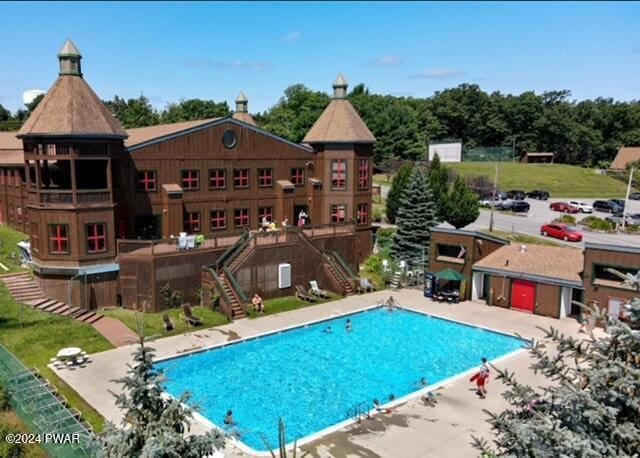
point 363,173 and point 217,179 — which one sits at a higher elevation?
point 363,173

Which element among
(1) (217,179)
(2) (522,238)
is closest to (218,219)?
(1) (217,179)

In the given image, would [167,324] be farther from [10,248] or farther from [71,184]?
[10,248]

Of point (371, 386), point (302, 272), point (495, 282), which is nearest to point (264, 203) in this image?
point (302, 272)

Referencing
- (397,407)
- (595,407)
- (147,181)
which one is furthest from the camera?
(147,181)

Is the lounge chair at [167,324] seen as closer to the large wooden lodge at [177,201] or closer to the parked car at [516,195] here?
the large wooden lodge at [177,201]

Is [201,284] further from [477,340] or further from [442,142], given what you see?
[442,142]

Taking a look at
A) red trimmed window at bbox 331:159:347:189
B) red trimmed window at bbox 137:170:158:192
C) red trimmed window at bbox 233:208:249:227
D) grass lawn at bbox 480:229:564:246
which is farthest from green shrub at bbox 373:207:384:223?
red trimmed window at bbox 137:170:158:192

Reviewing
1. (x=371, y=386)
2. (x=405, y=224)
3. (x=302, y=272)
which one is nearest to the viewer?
(x=371, y=386)
